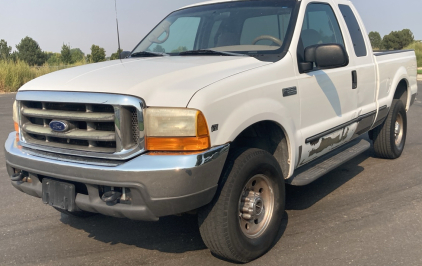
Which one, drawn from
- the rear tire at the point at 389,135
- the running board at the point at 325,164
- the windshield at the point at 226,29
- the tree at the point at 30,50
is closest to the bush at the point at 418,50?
the rear tire at the point at 389,135

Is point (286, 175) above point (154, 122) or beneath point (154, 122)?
beneath

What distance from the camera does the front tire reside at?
2.88 meters

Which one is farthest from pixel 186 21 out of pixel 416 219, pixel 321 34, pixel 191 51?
pixel 416 219

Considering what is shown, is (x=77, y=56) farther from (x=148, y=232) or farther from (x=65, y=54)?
(x=148, y=232)

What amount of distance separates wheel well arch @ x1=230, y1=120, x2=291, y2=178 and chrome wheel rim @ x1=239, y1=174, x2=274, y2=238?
0.32 metres

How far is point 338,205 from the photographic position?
4266 mm

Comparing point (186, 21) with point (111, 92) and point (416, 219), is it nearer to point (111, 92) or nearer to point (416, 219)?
point (111, 92)

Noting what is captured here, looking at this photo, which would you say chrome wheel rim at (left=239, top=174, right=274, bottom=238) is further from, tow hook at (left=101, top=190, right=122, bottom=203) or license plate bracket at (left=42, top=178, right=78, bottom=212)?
license plate bracket at (left=42, top=178, right=78, bottom=212)

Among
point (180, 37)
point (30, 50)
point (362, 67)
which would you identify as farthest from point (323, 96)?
point (30, 50)

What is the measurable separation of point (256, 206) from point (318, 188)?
1.80m

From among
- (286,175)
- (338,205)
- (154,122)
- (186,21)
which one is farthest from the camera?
(186,21)

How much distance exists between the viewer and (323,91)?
3938 millimetres

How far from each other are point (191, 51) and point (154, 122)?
1496 millimetres

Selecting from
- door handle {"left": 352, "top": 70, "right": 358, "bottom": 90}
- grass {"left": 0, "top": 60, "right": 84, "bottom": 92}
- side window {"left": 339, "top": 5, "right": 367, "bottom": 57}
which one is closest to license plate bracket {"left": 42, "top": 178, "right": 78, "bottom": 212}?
door handle {"left": 352, "top": 70, "right": 358, "bottom": 90}
